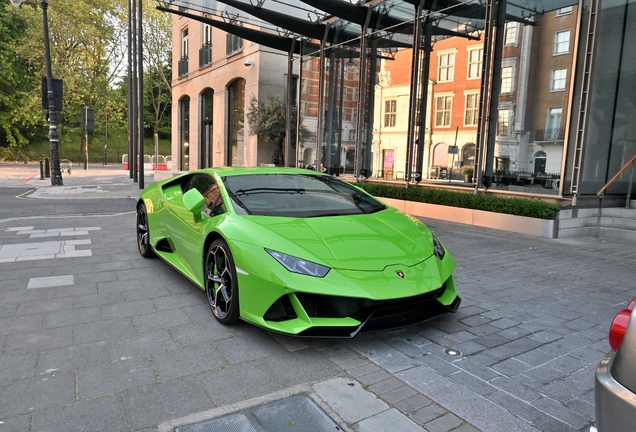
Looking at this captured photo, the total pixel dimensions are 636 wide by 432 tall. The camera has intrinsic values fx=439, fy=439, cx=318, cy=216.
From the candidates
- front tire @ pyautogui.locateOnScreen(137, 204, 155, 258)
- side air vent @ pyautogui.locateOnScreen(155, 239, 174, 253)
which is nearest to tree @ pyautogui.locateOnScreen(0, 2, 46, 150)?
front tire @ pyautogui.locateOnScreen(137, 204, 155, 258)

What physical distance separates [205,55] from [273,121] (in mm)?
9270

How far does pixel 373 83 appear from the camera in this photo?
1404cm

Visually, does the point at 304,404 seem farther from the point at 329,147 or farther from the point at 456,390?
the point at 329,147

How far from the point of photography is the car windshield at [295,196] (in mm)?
3997

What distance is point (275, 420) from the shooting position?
235cm

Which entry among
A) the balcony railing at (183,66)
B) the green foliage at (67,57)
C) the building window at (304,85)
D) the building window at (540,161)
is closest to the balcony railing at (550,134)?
the building window at (540,161)

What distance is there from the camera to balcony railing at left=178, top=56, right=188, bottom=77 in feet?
91.8

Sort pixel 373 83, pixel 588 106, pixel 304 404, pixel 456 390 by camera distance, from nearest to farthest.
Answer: pixel 304 404, pixel 456 390, pixel 588 106, pixel 373 83

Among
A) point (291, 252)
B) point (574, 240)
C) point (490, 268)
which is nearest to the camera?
point (291, 252)

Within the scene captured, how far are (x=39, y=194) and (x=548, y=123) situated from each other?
48.3 ft

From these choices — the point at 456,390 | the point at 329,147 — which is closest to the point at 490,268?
the point at 456,390

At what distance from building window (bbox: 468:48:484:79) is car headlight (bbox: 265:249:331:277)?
9.33 metres

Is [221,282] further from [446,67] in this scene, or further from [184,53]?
[184,53]

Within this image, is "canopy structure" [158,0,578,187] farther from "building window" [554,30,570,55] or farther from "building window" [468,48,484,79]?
"building window" [554,30,570,55]
